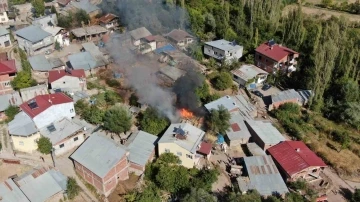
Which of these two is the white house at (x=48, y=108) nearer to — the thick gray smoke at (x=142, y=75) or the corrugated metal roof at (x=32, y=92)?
the corrugated metal roof at (x=32, y=92)

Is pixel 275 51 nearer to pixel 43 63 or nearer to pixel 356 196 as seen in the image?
pixel 356 196

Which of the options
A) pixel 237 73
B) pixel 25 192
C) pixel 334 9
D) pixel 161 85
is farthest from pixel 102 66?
pixel 334 9

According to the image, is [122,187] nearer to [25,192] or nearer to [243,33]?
[25,192]

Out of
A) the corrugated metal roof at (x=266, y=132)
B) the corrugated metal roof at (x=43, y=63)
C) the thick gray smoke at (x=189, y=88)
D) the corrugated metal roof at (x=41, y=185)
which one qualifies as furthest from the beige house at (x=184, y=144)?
the corrugated metal roof at (x=43, y=63)

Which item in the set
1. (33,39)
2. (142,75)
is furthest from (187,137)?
(33,39)

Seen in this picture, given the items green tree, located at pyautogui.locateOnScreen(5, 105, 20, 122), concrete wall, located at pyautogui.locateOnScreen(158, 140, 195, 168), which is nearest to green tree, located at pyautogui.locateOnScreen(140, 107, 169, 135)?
concrete wall, located at pyautogui.locateOnScreen(158, 140, 195, 168)

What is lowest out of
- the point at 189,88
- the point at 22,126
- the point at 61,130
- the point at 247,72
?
the point at 247,72
